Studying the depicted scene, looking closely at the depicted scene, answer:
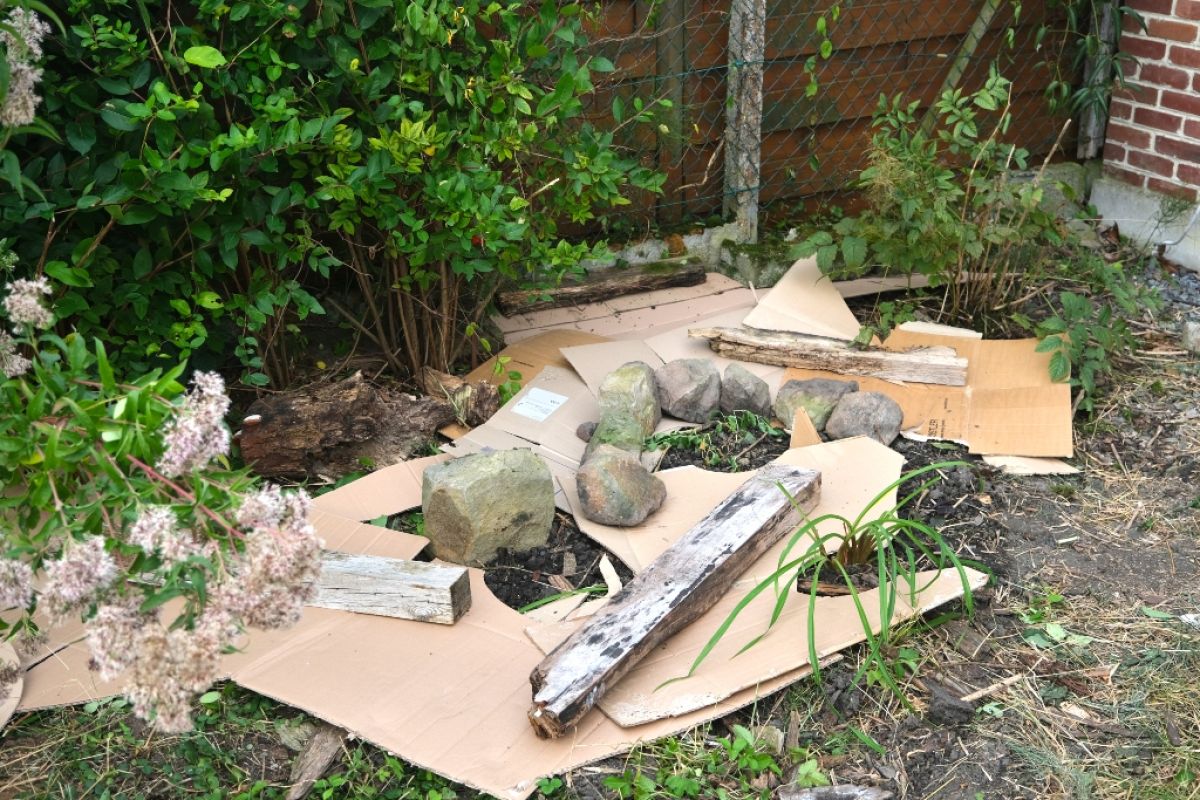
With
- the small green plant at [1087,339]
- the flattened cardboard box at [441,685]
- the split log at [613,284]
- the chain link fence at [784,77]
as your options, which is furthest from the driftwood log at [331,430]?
the small green plant at [1087,339]

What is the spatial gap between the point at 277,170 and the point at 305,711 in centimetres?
148

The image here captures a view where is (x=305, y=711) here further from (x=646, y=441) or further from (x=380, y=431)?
(x=646, y=441)

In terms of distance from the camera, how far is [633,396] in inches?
134

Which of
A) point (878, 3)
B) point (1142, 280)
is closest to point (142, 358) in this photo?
point (878, 3)

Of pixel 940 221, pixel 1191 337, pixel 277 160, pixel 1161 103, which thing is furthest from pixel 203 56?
pixel 1161 103

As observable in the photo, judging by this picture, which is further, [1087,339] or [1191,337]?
[1191,337]

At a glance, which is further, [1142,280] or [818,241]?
[1142,280]

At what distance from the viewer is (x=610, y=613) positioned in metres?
2.57

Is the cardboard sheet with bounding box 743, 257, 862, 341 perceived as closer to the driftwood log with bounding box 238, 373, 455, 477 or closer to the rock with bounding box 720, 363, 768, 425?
the rock with bounding box 720, 363, 768, 425

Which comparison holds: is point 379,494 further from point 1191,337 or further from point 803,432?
point 1191,337

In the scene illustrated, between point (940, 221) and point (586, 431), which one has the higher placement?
point (940, 221)

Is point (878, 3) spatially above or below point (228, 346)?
above

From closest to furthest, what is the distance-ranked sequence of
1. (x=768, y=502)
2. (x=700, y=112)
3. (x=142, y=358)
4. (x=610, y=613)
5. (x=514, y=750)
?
(x=514, y=750), (x=610, y=613), (x=768, y=502), (x=142, y=358), (x=700, y=112)

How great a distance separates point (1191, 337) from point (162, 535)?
356 centimetres
